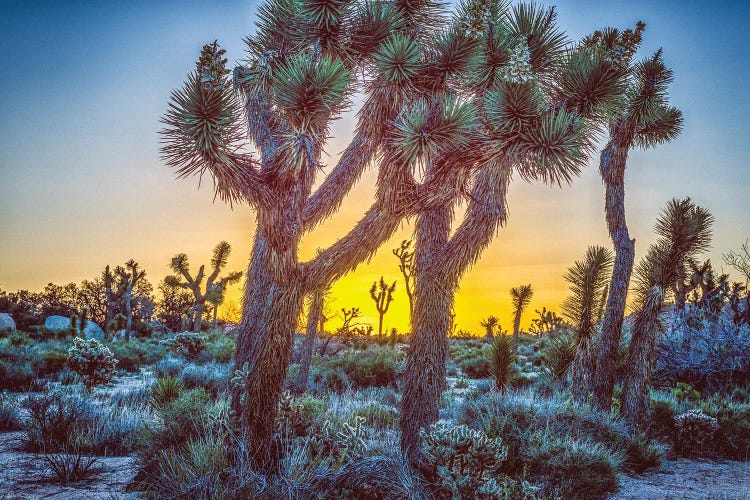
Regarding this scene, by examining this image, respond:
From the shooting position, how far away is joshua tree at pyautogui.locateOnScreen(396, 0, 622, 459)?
5.17 metres

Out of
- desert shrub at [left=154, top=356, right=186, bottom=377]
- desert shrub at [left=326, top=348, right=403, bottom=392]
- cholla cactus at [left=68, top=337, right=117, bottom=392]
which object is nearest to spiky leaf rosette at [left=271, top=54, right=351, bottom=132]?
cholla cactus at [left=68, top=337, right=117, bottom=392]

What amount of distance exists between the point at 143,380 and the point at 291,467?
10540 mm

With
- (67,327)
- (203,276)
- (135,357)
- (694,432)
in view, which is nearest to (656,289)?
(694,432)

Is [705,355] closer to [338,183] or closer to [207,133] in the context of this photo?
[338,183]

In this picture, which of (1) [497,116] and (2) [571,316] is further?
(2) [571,316]

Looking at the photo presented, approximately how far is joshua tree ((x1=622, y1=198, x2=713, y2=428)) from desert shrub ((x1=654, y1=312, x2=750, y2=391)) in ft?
16.3

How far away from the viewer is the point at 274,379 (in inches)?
200

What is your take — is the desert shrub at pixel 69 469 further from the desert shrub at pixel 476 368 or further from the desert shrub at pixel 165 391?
the desert shrub at pixel 476 368

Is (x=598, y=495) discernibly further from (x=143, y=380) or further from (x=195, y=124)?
(x=143, y=380)

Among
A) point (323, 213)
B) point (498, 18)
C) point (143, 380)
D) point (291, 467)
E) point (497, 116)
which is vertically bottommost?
point (143, 380)

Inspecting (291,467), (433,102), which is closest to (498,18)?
(433,102)

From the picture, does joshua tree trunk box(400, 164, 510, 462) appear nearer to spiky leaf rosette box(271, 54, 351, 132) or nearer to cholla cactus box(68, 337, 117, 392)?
spiky leaf rosette box(271, 54, 351, 132)

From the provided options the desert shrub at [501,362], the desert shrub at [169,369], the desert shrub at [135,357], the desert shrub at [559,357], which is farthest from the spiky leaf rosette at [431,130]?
the desert shrub at [135,357]

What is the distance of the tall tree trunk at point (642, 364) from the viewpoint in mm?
8492
